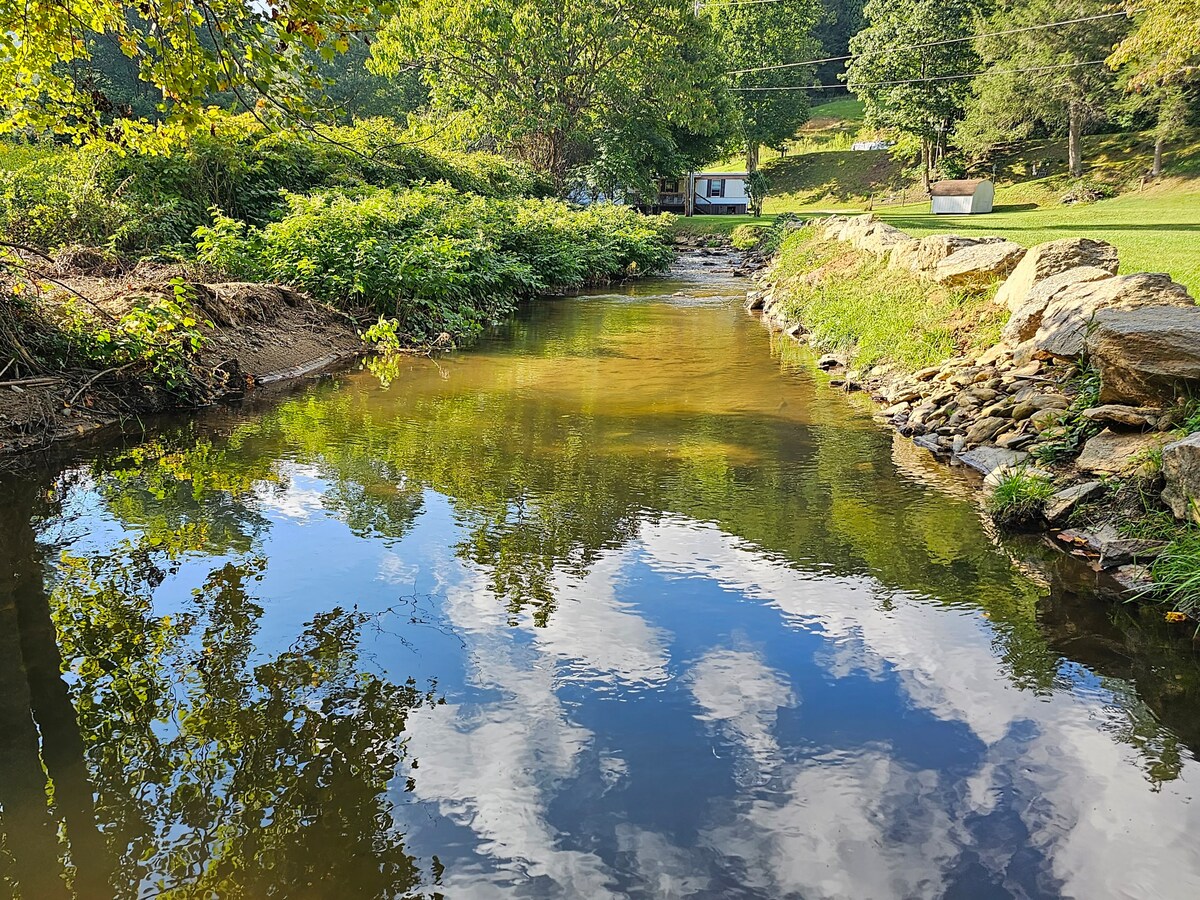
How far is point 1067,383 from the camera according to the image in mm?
8422

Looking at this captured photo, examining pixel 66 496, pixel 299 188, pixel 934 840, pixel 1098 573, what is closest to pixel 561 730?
pixel 934 840

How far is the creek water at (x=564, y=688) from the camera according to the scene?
338 cm

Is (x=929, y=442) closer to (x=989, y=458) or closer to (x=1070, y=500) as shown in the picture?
(x=989, y=458)

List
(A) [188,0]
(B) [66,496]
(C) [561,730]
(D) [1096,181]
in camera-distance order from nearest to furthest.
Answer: (C) [561,730] < (A) [188,0] < (B) [66,496] < (D) [1096,181]

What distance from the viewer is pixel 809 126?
87000mm

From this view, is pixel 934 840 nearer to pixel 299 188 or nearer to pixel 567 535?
pixel 567 535

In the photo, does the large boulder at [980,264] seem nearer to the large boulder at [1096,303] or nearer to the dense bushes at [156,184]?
the large boulder at [1096,303]

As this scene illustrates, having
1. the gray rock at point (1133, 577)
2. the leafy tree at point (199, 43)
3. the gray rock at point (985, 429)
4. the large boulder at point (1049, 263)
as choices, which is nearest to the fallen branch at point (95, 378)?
the leafy tree at point (199, 43)

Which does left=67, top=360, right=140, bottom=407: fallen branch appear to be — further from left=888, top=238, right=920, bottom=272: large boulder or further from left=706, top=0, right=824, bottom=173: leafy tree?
left=706, top=0, right=824, bottom=173: leafy tree

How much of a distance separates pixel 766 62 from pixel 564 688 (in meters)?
73.0

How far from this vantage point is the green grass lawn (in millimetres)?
14594

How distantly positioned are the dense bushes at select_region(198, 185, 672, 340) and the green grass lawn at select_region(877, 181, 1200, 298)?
34.5 feet

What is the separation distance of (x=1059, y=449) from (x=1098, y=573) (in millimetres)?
1693

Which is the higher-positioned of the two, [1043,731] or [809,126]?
[809,126]
